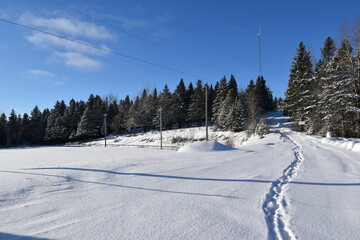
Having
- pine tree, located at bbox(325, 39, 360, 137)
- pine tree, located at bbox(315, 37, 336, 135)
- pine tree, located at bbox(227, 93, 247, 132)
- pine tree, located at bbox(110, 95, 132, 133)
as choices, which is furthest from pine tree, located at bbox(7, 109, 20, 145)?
pine tree, located at bbox(325, 39, 360, 137)

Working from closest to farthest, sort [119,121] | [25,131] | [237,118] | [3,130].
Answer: [237,118]
[3,130]
[119,121]
[25,131]

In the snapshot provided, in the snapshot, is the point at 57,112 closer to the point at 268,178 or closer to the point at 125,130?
the point at 125,130

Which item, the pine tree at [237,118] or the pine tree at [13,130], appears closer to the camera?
the pine tree at [237,118]

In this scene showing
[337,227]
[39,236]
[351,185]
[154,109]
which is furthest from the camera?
[154,109]

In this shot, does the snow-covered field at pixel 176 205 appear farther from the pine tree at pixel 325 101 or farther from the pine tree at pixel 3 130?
the pine tree at pixel 3 130

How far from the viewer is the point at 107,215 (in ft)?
10.2

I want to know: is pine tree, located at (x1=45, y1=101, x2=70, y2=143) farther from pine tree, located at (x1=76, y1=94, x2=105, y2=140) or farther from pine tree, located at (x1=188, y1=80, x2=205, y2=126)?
pine tree, located at (x1=188, y1=80, x2=205, y2=126)

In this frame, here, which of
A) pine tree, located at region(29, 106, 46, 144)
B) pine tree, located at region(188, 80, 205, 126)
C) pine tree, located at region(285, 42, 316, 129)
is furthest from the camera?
pine tree, located at region(29, 106, 46, 144)

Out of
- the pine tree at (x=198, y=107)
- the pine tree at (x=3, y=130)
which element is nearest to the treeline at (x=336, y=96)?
the pine tree at (x=198, y=107)

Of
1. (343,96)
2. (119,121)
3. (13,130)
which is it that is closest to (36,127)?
(13,130)

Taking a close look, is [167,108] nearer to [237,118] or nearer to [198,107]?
[198,107]

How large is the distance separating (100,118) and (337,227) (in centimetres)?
6461

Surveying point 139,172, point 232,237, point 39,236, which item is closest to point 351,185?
point 232,237

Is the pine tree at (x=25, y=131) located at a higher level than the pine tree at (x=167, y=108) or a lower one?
lower
